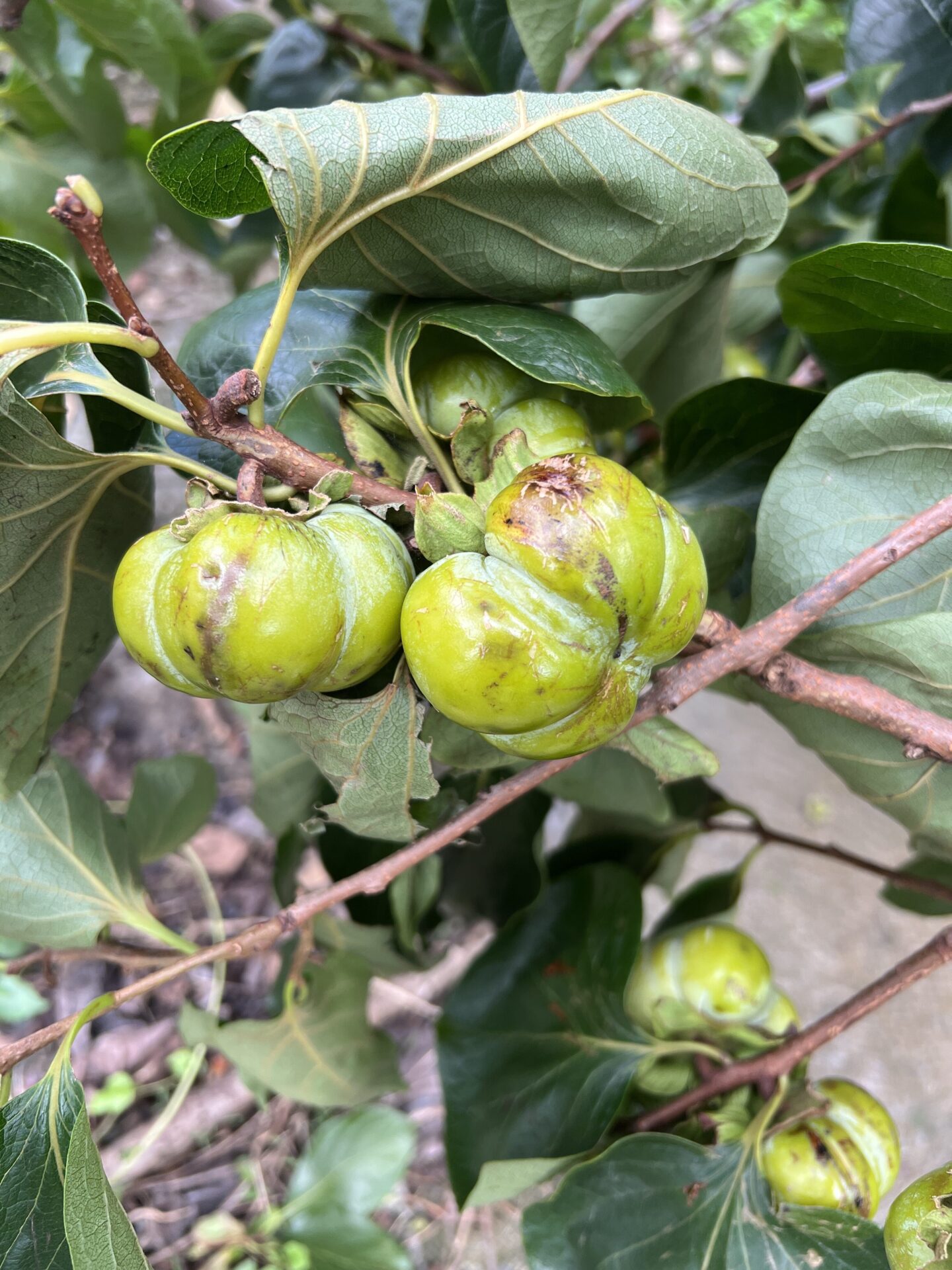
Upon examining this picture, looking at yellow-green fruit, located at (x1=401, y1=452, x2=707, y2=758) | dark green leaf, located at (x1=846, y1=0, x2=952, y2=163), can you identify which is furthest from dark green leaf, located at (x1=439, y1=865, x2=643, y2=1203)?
dark green leaf, located at (x1=846, y1=0, x2=952, y2=163)

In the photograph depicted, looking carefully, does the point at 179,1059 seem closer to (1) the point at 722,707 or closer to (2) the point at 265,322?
(1) the point at 722,707

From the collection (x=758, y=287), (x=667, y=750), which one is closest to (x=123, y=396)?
(x=667, y=750)

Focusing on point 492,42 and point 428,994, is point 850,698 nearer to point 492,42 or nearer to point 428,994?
point 492,42

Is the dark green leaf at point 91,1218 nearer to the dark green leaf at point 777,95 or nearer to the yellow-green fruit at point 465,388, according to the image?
the yellow-green fruit at point 465,388

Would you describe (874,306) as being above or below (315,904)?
above

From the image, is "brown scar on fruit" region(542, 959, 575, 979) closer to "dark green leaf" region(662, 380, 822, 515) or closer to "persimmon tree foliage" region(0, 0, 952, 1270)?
"persimmon tree foliage" region(0, 0, 952, 1270)

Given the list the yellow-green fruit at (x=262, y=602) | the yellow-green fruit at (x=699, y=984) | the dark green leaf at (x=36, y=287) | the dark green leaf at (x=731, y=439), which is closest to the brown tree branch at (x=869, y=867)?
the yellow-green fruit at (x=699, y=984)
